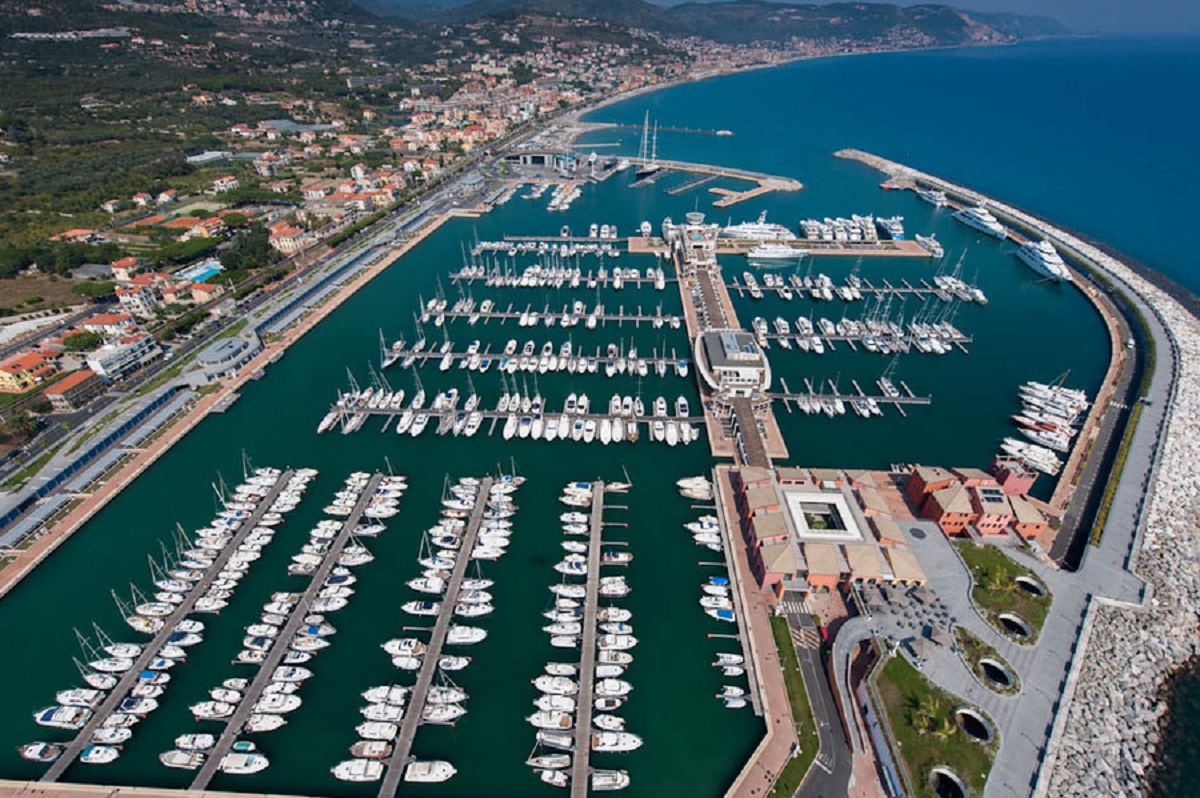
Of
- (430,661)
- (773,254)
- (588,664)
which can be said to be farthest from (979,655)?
(773,254)

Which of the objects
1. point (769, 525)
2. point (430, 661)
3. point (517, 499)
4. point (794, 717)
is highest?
point (769, 525)

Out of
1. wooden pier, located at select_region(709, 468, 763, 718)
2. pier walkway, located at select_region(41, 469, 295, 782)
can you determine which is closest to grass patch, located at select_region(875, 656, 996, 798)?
wooden pier, located at select_region(709, 468, 763, 718)

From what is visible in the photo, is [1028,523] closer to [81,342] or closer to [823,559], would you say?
[823,559]

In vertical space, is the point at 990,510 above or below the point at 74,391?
above

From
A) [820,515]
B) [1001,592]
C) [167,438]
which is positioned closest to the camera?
[1001,592]

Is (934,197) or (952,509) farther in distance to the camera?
(934,197)

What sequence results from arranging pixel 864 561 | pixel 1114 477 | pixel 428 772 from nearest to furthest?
pixel 428 772
pixel 864 561
pixel 1114 477

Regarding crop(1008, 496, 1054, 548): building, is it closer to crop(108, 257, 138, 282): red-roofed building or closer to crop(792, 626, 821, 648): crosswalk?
crop(792, 626, 821, 648): crosswalk

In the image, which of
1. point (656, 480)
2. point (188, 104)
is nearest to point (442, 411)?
point (656, 480)
